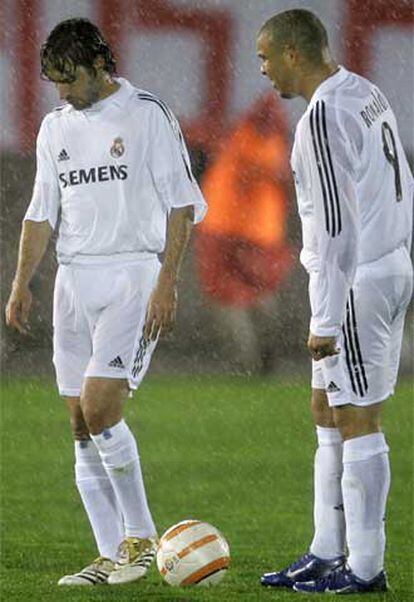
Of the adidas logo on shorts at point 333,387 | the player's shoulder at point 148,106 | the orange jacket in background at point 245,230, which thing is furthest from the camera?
the orange jacket in background at point 245,230

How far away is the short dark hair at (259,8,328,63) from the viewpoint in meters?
6.93

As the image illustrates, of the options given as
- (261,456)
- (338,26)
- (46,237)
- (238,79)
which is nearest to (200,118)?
A: (238,79)

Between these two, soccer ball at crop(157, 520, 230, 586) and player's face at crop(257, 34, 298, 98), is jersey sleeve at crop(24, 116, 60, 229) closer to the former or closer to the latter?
player's face at crop(257, 34, 298, 98)

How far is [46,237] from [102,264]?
13.3 inches

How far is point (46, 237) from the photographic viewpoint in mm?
7801

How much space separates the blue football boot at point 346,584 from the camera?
7059 millimetres

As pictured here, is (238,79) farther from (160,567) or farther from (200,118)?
(160,567)

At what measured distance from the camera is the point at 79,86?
746 cm

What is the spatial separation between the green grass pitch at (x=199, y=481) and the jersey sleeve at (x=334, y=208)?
3.59 feet

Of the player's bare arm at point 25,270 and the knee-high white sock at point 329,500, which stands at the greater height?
the player's bare arm at point 25,270

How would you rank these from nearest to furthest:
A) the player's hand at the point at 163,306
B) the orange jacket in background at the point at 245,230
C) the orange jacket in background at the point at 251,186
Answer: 1. the player's hand at the point at 163,306
2. the orange jacket in background at the point at 251,186
3. the orange jacket in background at the point at 245,230

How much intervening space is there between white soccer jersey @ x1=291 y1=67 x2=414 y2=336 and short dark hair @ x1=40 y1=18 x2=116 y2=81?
968 millimetres

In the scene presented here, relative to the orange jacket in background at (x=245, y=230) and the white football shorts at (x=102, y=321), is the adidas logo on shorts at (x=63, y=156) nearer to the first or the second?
the white football shorts at (x=102, y=321)

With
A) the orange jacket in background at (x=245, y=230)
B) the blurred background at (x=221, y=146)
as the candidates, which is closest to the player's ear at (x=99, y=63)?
the blurred background at (x=221, y=146)
